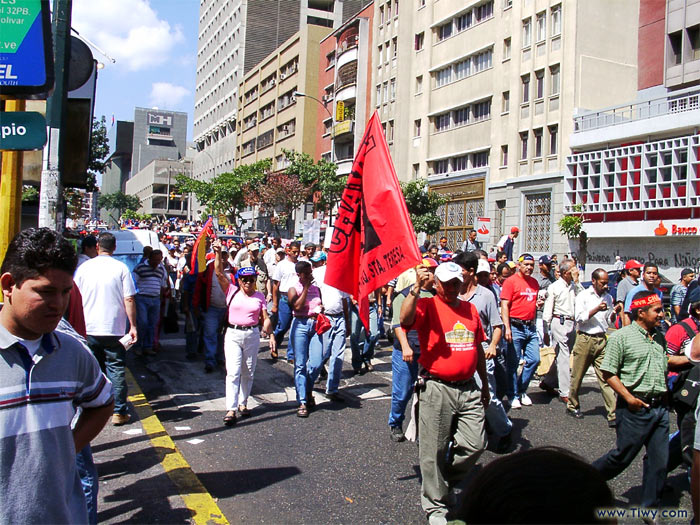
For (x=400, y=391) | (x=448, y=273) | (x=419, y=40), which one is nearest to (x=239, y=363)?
(x=400, y=391)

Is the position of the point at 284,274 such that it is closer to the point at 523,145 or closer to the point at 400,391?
the point at 400,391

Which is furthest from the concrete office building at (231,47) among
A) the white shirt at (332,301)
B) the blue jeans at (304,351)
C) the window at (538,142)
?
the blue jeans at (304,351)

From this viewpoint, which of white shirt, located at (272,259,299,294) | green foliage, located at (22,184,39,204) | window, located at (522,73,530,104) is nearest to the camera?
white shirt, located at (272,259,299,294)

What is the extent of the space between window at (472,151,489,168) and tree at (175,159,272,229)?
21989 mm

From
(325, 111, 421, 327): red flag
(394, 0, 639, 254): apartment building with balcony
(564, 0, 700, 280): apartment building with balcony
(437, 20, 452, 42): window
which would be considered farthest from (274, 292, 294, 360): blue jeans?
(437, 20, 452, 42): window

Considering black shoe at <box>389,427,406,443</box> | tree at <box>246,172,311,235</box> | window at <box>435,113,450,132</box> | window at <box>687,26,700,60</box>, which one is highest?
window at <box>687,26,700,60</box>

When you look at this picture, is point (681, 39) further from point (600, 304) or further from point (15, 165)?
point (15, 165)

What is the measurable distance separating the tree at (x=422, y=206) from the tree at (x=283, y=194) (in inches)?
520

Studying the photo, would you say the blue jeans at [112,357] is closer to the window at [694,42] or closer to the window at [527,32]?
the window at [694,42]

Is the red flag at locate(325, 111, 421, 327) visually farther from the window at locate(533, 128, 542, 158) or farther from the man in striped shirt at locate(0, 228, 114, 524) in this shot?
the window at locate(533, 128, 542, 158)

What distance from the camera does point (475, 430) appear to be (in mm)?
4758

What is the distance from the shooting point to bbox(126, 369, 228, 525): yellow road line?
4.55 m

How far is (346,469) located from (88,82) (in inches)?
208

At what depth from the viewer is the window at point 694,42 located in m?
27.2
